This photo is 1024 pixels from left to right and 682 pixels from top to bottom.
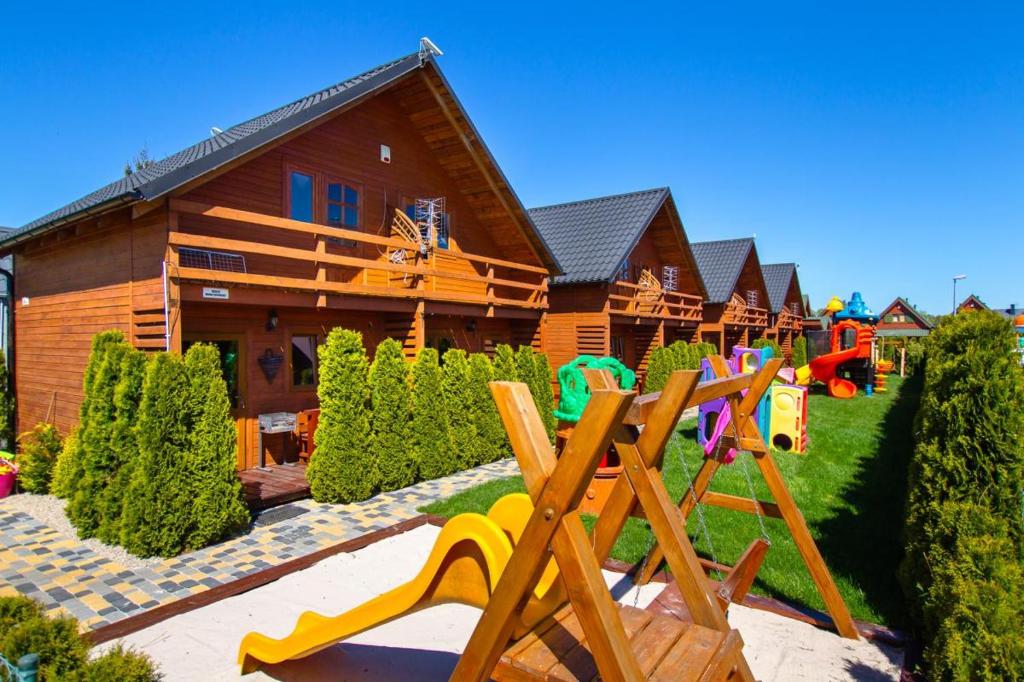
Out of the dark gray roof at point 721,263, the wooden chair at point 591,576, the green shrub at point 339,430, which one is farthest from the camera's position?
the dark gray roof at point 721,263

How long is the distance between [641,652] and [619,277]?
675 inches

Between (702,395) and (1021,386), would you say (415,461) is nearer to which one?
(702,395)

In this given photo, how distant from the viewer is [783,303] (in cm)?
3878

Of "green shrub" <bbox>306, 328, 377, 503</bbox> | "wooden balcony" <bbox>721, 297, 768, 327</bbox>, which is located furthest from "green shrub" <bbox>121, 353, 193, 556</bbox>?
"wooden balcony" <bbox>721, 297, 768, 327</bbox>

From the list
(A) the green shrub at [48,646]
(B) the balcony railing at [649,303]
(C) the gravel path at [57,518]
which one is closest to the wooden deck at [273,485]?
(C) the gravel path at [57,518]

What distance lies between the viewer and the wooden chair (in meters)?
2.21

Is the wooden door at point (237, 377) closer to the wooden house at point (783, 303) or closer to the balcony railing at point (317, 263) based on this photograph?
the balcony railing at point (317, 263)

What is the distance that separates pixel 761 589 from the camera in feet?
17.6

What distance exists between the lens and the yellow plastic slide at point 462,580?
2828 mm

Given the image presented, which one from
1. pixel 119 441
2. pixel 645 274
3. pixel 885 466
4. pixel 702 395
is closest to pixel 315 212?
pixel 119 441

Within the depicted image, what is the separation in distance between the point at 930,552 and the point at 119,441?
7750 millimetres

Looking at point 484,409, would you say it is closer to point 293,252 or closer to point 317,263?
point 317,263

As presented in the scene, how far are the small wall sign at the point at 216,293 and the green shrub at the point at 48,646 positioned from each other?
5.10 metres

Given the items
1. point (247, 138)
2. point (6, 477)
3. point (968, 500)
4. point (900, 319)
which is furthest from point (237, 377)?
point (900, 319)
